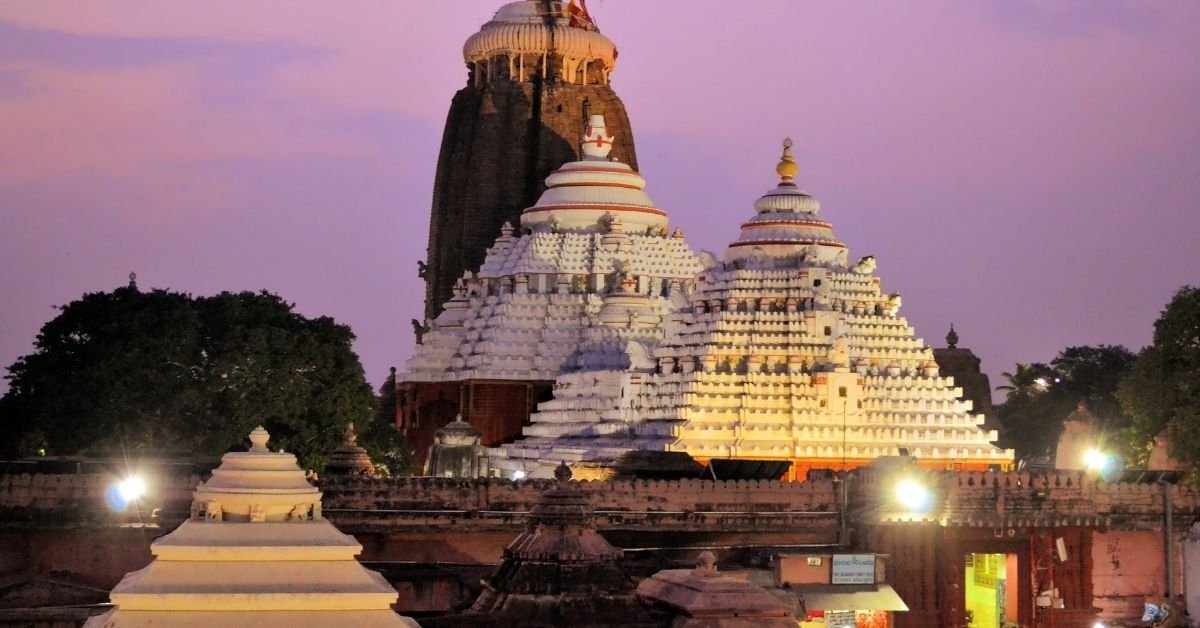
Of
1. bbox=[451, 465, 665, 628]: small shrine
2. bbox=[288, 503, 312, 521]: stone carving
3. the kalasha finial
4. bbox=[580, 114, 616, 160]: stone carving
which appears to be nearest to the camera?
bbox=[288, 503, 312, 521]: stone carving

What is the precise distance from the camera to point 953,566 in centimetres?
4941

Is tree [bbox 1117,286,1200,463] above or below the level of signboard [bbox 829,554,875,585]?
above

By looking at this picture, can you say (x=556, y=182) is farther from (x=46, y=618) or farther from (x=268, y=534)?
(x=268, y=534)

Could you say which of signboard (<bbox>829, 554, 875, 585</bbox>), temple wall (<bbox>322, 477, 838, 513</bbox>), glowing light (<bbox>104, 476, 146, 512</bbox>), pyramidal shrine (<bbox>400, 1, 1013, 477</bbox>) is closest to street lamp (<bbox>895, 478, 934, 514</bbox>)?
temple wall (<bbox>322, 477, 838, 513</bbox>)

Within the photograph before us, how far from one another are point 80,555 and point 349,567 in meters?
24.1

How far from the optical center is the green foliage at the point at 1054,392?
326 ft

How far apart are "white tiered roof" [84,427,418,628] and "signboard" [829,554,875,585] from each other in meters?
21.9

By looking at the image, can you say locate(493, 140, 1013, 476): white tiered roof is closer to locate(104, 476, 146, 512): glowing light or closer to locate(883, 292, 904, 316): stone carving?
locate(883, 292, 904, 316): stone carving

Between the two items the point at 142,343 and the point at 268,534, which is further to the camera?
the point at 142,343

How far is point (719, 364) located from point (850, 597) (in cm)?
2036

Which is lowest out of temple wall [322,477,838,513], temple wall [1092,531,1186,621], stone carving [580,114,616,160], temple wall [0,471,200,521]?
temple wall [1092,531,1186,621]

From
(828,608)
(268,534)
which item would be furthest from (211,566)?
(828,608)

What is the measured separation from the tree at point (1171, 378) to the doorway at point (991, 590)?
7290 millimetres

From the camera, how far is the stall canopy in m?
44.7
